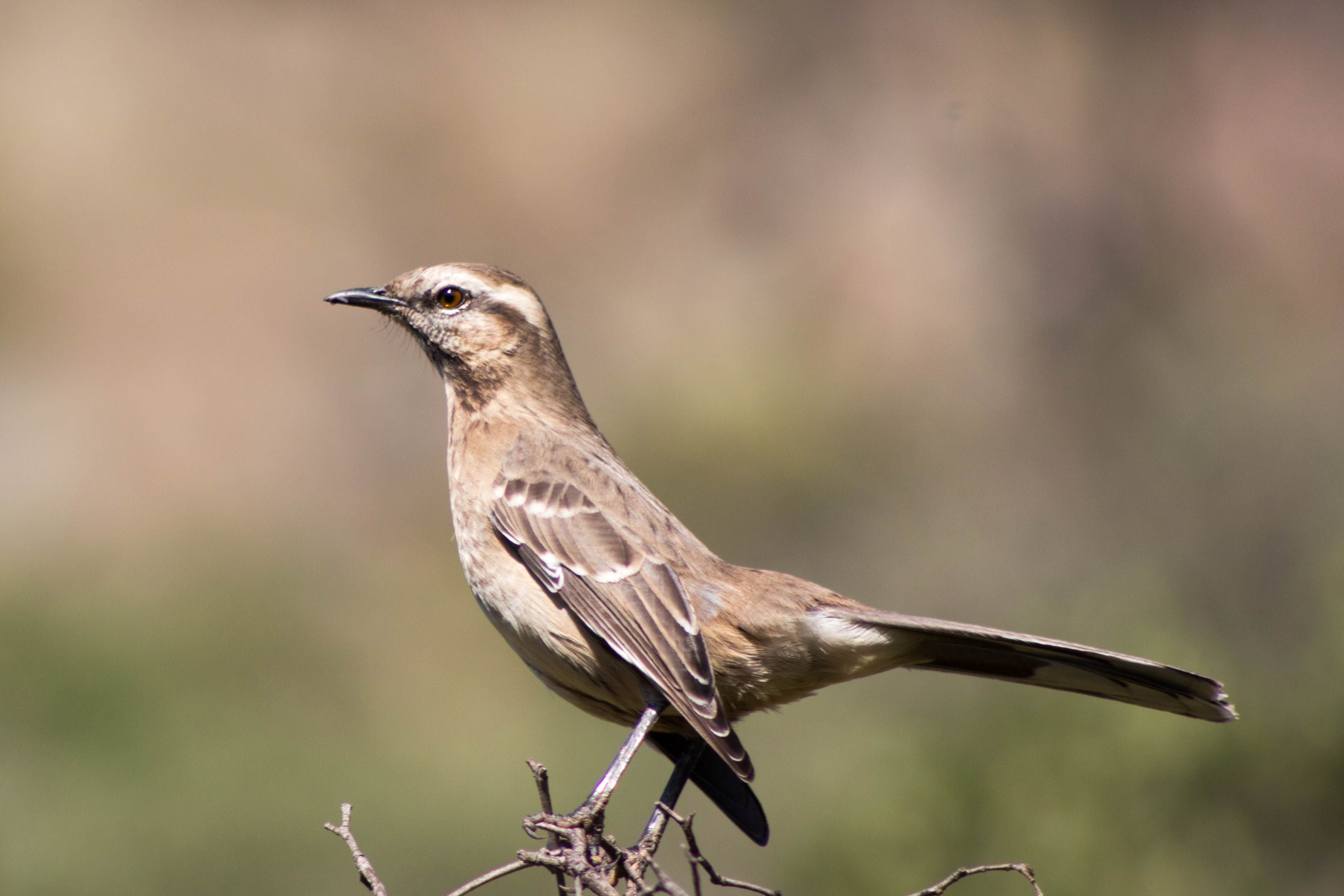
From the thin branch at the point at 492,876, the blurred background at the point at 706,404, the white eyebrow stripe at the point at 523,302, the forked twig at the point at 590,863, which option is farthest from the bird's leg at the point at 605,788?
the blurred background at the point at 706,404

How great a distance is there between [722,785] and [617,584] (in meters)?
0.75

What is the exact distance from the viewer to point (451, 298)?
14.7 feet

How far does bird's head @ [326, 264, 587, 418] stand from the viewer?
448 centimetres

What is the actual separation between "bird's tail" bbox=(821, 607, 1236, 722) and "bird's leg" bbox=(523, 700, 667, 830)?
25.0 inches

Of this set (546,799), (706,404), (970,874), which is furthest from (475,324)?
(706,404)

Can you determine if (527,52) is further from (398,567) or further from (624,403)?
(398,567)

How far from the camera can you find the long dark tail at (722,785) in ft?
12.7

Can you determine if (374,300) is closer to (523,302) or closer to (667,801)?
(523,302)

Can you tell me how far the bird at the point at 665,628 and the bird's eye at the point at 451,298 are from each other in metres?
0.09

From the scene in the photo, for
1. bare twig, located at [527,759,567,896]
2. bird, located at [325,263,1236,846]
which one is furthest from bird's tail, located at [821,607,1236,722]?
bare twig, located at [527,759,567,896]

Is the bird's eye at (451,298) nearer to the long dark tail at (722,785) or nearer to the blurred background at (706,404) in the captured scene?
the long dark tail at (722,785)

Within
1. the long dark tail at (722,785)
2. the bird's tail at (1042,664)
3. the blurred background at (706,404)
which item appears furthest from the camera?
the blurred background at (706,404)

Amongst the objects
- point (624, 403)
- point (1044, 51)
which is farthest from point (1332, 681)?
point (1044, 51)

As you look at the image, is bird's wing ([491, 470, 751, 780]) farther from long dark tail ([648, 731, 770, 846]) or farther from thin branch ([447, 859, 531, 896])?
thin branch ([447, 859, 531, 896])
